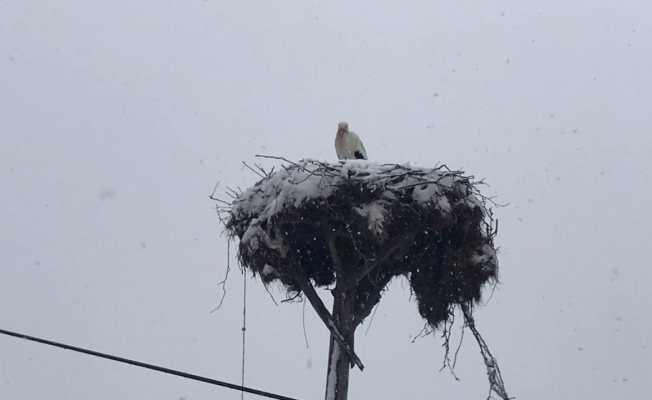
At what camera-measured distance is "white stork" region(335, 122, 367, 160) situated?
955 cm

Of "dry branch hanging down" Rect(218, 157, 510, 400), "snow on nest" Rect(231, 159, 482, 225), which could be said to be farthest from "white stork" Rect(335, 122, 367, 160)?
"snow on nest" Rect(231, 159, 482, 225)

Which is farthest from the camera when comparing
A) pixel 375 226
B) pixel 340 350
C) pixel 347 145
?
pixel 347 145

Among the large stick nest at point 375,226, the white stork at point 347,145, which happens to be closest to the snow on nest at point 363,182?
the large stick nest at point 375,226

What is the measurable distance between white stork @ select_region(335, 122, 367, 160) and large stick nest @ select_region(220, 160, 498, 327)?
1.31 m

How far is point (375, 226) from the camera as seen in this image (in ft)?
24.1

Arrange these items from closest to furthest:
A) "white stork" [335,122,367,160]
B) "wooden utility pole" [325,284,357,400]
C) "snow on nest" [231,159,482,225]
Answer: "snow on nest" [231,159,482,225] < "wooden utility pole" [325,284,357,400] < "white stork" [335,122,367,160]

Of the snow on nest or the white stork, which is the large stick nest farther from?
the white stork

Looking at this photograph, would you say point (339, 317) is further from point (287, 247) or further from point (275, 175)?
point (275, 175)

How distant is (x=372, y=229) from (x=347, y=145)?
2.35 metres

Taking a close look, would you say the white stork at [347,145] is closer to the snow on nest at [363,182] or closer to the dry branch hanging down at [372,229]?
the dry branch hanging down at [372,229]

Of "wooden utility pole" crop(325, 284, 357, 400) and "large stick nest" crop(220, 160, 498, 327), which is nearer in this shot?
"large stick nest" crop(220, 160, 498, 327)

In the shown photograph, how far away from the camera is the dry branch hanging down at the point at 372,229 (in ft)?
24.7

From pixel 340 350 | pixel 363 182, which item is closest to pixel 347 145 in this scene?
pixel 363 182

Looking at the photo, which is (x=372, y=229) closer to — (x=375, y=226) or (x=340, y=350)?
(x=375, y=226)
